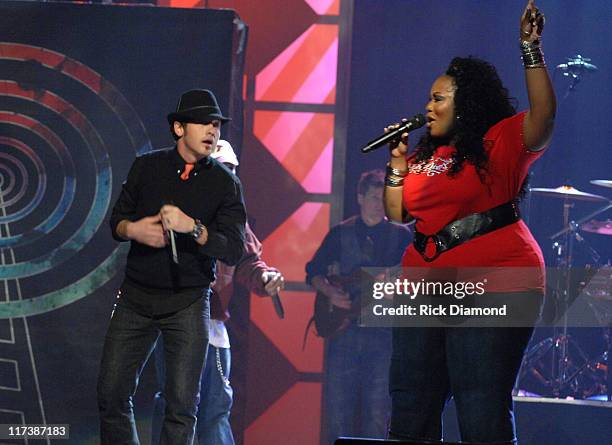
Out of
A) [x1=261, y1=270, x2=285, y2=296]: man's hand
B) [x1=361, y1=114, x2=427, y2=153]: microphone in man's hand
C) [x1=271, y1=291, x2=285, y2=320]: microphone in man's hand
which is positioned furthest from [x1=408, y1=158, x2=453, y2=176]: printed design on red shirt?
[x1=271, y1=291, x2=285, y2=320]: microphone in man's hand

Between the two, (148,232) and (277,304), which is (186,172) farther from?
(277,304)

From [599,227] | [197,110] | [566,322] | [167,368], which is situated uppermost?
[197,110]

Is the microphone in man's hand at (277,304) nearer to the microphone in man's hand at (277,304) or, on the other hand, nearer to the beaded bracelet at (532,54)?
the microphone in man's hand at (277,304)

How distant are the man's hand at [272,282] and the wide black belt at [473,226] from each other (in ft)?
4.46

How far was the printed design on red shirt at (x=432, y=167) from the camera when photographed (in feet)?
9.11

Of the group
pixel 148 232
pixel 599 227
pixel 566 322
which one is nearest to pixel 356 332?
pixel 566 322

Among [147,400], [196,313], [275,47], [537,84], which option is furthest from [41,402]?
[537,84]

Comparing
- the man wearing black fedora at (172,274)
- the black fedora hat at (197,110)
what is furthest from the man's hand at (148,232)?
the black fedora hat at (197,110)

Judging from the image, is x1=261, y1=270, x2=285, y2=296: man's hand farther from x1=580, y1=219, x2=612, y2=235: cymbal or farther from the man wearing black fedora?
x1=580, y1=219, x2=612, y2=235: cymbal

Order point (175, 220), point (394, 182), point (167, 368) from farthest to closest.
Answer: point (167, 368) < point (175, 220) < point (394, 182)

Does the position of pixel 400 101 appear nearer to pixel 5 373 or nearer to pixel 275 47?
pixel 275 47

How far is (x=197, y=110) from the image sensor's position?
3.32 metres

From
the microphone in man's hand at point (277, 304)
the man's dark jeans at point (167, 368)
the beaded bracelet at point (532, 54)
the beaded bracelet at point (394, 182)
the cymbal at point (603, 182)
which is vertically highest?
the beaded bracelet at point (532, 54)

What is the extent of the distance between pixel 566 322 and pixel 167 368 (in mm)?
2191
